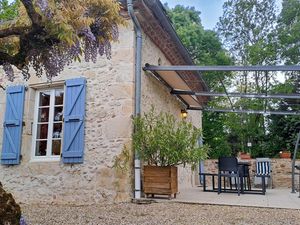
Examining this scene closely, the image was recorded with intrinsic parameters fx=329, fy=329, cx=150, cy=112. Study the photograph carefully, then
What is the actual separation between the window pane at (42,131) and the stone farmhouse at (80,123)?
0.06 feet

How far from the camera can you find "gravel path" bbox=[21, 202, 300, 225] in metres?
3.99

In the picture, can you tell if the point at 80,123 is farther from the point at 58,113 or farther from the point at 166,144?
the point at 166,144

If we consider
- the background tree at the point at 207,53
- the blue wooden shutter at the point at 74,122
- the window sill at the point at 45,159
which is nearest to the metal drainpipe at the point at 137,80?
the blue wooden shutter at the point at 74,122

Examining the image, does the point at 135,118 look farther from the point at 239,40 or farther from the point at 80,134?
the point at 239,40

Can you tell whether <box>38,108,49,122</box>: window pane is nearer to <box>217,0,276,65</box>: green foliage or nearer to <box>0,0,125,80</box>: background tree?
<box>0,0,125,80</box>: background tree

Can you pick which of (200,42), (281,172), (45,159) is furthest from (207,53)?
(45,159)

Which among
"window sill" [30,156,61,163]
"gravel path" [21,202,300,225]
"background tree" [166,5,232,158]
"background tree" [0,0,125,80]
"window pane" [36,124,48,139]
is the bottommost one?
"gravel path" [21,202,300,225]

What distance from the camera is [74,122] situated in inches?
238

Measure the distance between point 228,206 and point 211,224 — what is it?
1.34 meters

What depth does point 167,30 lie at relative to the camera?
676 cm

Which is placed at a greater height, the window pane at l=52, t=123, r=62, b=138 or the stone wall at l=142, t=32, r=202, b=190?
the stone wall at l=142, t=32, r=202, b=190

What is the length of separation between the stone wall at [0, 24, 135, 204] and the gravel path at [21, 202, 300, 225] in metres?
0.65

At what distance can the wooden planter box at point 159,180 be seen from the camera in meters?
5.47

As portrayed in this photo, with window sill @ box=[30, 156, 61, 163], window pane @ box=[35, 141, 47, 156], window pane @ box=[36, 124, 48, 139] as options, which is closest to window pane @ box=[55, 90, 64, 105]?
window pane @ box=[36, 124, 48, 139]
